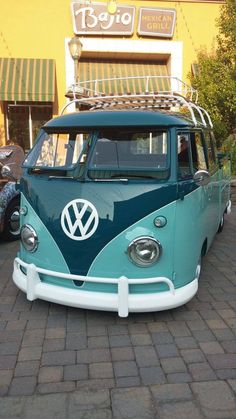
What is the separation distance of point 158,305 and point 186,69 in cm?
1169

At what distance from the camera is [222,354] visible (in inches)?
122

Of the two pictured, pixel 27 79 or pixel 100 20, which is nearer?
Result: pixel 27 79

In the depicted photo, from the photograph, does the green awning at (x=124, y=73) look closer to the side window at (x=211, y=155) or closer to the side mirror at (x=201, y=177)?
the side window at (x=211, y=155)

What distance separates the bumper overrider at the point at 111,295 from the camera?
3.37 meters

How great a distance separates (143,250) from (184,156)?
1020 millimetres

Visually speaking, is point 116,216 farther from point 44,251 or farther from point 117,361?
point 117,361

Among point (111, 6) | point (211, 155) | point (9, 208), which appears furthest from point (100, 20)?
point (211, 155)

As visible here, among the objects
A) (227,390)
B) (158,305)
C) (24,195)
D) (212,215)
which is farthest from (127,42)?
(227,390)

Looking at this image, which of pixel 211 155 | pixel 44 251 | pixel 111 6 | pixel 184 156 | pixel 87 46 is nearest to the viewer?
pixel 44 251

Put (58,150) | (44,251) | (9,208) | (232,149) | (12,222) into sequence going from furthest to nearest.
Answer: (232,149), (12,222), (9,208), (58,150), (44,251)

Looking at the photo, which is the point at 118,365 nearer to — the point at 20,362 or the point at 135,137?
the point at 20,362

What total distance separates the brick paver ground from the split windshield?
1.38m

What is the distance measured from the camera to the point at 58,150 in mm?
4086

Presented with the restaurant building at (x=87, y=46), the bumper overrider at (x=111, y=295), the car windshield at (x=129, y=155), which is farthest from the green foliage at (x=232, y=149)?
the bumper overrider at (x=111, y=295)
